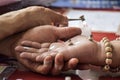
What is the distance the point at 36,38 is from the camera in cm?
75

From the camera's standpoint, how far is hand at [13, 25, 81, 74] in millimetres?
675

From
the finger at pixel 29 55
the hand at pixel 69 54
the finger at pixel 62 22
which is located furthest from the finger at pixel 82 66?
the finger at pixel 62 22

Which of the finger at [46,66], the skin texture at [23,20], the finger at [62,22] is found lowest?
the finger at [46,66]

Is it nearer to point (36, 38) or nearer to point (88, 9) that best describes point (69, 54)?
point (36, 38)

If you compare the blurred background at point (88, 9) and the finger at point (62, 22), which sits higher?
the blurred background at point (88, 9)

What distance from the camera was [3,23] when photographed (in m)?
0.78

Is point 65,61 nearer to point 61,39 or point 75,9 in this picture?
point 61,39

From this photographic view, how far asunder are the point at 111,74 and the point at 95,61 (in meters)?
0.06

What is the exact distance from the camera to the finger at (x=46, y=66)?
2.13 ft

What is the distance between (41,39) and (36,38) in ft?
0.05

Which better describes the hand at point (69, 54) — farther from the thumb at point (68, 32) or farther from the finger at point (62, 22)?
the finger at point (62, 22)

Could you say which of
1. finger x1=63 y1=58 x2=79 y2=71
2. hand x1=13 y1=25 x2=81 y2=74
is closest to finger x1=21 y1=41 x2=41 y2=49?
hand x1=13 y1=25 x2=81 y2=74

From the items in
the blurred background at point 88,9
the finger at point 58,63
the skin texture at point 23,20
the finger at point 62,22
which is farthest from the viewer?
the blurred background at point 88,9

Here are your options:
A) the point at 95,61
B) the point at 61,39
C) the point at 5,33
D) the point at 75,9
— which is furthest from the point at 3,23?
the point at 75,9
